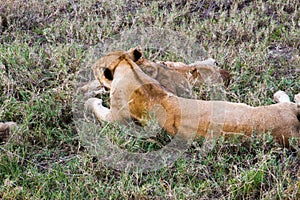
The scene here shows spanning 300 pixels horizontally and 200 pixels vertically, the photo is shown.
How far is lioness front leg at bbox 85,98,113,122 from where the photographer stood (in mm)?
3887

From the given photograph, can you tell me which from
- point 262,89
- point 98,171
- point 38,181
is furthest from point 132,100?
point 262,89

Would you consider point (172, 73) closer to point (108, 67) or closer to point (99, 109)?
point (108, 67)

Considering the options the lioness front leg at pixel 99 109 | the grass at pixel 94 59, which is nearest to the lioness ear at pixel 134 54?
the lioness front leg at pixel 99 109

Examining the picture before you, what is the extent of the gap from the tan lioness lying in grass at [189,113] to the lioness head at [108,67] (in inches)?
8.7

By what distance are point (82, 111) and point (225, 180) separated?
4.77ft

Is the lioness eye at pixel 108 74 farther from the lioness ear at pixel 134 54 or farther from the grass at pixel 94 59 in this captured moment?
the grass at pixel 94 59

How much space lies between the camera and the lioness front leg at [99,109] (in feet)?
12.8

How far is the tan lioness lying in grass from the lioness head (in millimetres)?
222

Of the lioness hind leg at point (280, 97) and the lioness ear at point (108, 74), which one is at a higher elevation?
the lioness ear at point (108, 74)

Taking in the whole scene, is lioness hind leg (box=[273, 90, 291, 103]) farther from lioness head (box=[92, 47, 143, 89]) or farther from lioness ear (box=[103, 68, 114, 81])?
lioness ear (box=[103, 68, 114, 81])

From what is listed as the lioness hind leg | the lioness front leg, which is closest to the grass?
the lioness hind leg

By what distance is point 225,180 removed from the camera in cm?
323

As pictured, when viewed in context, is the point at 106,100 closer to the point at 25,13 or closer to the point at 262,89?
the point at 262,89

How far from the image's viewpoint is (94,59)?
4746mm
